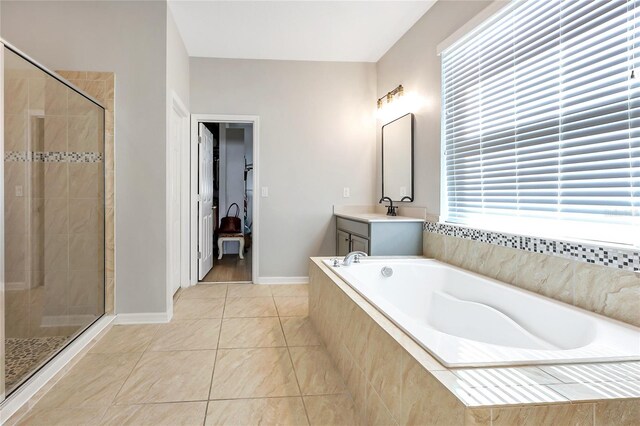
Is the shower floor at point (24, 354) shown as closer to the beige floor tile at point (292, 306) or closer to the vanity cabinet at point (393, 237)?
the beige floor tile at point (292, 306)

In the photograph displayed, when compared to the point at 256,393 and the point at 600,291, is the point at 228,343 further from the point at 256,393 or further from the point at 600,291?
the point at 600,291

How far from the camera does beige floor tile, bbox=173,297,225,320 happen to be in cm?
319

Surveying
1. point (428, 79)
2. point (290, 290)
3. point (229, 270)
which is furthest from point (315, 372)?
point (229, 270)

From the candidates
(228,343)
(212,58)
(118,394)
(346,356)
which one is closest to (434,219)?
(346,356)

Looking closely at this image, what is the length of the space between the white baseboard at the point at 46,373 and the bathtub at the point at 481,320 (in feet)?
5.44

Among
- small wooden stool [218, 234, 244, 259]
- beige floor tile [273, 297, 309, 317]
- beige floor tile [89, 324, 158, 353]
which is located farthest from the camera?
small wooden stool [218, 234, 244, 259]

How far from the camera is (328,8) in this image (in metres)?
3.16

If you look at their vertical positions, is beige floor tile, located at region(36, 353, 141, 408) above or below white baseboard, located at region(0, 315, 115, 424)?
below

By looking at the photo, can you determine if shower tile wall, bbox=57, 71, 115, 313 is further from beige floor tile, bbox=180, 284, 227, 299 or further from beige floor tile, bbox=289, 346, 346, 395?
beige floor tile, bbox=289, 346, 346, 395

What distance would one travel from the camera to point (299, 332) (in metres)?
2.77

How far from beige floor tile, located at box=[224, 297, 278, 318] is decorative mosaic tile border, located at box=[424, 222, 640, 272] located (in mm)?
1728

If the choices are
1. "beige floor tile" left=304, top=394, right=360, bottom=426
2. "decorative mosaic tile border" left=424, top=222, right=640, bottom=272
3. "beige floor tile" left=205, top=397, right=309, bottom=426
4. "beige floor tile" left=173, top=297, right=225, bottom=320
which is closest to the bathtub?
"decorative mosaic tile border" left=424, top=222, right=640, bottom=272

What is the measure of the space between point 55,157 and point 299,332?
6.40 ft

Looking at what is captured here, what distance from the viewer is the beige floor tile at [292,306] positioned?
323cm
